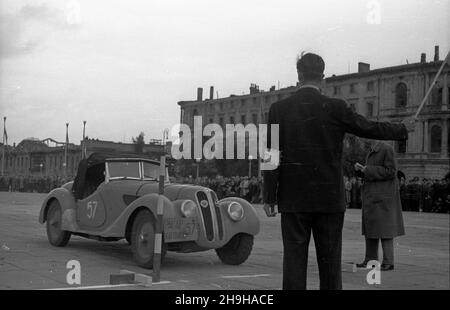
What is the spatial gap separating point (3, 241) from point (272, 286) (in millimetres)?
4629

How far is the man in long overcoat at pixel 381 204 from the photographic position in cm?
639

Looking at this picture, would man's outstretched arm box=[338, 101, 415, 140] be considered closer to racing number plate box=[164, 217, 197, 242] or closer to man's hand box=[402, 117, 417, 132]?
man's hand box=[402, 117, 417, 132]

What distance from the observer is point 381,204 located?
645 centimetres

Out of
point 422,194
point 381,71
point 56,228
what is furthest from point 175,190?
point 422,194

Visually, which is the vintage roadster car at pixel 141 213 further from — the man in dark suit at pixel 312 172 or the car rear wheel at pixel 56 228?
the man in dark suit at pixel 312 172

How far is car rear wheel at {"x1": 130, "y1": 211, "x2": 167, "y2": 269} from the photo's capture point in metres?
6.33

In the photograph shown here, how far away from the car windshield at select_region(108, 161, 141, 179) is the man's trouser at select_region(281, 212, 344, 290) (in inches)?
169

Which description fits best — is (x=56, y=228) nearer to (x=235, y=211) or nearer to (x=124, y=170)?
(x=124, y=170)

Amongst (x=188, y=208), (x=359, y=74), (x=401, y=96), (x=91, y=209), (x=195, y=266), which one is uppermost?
(x=359, y=74)

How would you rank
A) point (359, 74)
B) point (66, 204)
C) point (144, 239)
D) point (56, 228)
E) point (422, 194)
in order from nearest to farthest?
point (359, 74) < point (144, 239) < point (66, 204) < point (56, 228) < point (422, 194)

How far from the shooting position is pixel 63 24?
15.4 ft

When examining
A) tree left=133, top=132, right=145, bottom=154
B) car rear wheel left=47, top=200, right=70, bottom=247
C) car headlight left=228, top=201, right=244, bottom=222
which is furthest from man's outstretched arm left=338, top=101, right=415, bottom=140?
car rear wheel left=47, top=200, right=70, bottom=247

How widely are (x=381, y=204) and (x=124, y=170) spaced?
3155 millimetres

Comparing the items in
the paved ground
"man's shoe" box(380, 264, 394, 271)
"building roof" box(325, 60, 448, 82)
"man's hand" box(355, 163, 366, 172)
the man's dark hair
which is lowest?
the paved ground
